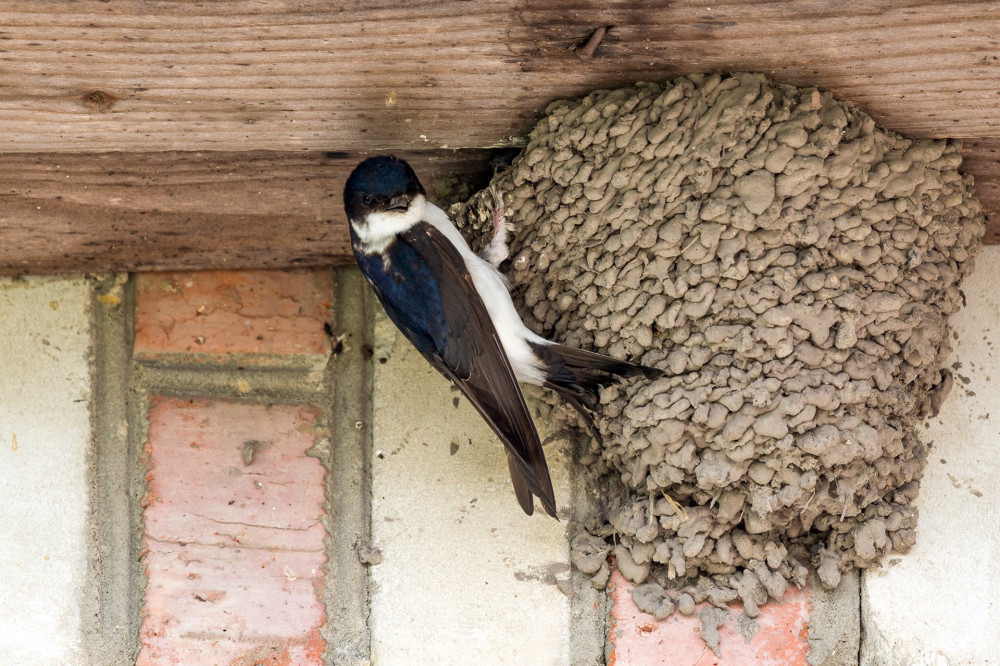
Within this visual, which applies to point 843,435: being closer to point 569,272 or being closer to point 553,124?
point 569,272

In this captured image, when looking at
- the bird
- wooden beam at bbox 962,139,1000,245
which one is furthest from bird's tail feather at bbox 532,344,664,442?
wooden beam at bbox 962,139,1000,245

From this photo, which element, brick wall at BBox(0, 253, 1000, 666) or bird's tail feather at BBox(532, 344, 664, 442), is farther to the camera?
bird's tail feather at BBox(532, 344, 664, 442)

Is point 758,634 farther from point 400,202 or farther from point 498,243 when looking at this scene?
point 400,202

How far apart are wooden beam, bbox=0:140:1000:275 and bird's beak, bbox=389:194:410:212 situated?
5 cm

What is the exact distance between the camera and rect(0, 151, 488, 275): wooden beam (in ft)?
6.20

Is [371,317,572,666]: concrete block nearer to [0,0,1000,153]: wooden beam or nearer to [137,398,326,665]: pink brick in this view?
[137,398,326,665]: pink brick

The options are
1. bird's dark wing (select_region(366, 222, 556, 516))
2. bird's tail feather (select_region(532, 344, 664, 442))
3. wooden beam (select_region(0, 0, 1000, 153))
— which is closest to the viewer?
wooden beam (select_region(0, 0, 1000, 153))

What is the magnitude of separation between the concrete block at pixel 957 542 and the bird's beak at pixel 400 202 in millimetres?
966

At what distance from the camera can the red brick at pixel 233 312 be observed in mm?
2061

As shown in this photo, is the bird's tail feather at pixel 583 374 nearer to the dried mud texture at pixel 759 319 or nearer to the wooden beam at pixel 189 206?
the dried mud texture at pixel 759 319

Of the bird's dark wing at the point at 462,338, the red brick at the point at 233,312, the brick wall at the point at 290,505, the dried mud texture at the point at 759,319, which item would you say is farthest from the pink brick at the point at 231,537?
the dried mud texture at the point at 759,319

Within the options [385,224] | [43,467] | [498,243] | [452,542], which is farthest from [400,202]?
[43,467]

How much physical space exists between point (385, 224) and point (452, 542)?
0.56 m

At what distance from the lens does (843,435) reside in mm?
1852
